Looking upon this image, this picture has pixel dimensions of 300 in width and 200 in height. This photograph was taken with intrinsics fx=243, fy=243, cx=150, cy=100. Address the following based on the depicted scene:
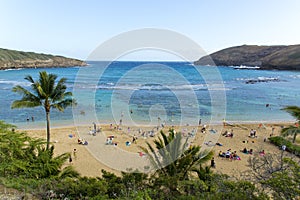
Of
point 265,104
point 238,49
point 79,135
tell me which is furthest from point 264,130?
point 238,49

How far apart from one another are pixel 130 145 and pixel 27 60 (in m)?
105

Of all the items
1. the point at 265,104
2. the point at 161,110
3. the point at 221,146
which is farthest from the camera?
A: the point at 265,104

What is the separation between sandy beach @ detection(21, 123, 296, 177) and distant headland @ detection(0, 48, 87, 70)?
3374 inches

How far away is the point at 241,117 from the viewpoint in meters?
29.4

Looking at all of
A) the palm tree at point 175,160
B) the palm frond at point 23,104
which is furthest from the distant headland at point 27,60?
the palm tree at point 175,160

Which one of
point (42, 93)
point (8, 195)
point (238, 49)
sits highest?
point (238, 49)

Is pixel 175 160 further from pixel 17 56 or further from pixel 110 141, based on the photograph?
pixel 17 56

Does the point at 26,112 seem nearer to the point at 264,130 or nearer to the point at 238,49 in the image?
the point at 264,130

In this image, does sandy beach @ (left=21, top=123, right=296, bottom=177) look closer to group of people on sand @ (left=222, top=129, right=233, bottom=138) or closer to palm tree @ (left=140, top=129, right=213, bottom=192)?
group of people on sand @ (left=222, top=129, right=233, bottom=138)

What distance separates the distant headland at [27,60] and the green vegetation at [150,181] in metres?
96.3

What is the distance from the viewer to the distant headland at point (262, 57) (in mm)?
100000

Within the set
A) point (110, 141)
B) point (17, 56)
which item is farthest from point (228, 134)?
point (17, 56)

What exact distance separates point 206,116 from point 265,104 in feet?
44.9

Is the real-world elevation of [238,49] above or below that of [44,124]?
above
